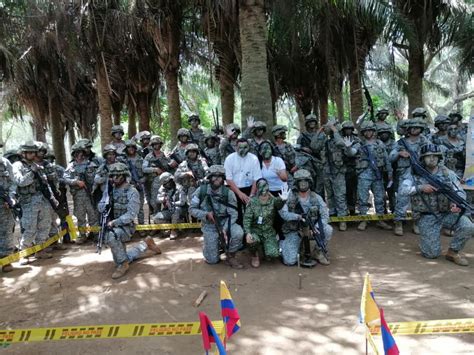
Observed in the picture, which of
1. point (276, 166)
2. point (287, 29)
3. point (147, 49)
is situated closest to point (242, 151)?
point (276, 166)

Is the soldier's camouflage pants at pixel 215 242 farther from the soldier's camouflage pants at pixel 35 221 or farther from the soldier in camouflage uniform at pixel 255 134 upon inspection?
the soldier's camouflage pants at pixel 35 221

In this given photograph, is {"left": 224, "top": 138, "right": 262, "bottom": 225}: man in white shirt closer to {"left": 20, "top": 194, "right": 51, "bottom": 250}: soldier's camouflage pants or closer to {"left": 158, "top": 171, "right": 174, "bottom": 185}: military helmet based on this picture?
{"left": 158, "top": 171, "right": 174, "bottom": 185}: military helmet

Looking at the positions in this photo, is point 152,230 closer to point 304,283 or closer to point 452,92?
point 304,283

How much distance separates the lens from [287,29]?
8.06 m

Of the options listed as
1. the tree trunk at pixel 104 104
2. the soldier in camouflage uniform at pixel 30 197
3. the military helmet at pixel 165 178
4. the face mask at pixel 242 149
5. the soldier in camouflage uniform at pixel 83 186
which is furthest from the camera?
the tree trunk at pixel 104 104

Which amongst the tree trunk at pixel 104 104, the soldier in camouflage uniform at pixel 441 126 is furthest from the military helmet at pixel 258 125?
the tree trunk at pixel 104 104

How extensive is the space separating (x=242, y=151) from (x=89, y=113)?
12704 millimetres

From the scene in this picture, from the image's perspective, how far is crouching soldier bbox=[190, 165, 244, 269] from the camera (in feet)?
17.8

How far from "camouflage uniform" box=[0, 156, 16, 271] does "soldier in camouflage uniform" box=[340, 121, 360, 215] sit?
18.4 feet

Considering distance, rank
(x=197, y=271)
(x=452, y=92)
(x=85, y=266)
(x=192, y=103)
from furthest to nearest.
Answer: (x=192, y=103) → (x=452, y=92) → (x=85, y=266) → (x=197, y=271)

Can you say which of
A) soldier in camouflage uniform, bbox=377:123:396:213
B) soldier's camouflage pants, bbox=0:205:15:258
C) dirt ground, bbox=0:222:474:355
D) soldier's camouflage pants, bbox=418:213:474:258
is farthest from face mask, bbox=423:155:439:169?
soldier's camouflage pants, bbox=0:205:15:258

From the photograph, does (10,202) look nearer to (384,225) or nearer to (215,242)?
(215,242)

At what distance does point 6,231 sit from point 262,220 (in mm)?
4107

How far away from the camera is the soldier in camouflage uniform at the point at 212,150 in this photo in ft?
23.7
